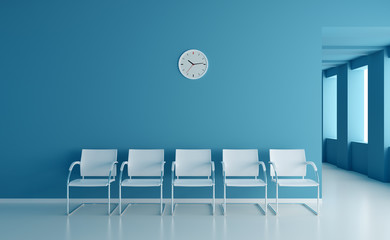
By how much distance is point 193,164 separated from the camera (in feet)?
14.2

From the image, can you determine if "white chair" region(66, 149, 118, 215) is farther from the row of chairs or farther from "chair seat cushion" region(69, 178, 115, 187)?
"chair seat cushion" region(69, 178, 115, 187)

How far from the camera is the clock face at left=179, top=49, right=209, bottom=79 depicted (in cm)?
452

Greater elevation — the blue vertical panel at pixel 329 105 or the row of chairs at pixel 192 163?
the blue vertical panel at pixel 329 105

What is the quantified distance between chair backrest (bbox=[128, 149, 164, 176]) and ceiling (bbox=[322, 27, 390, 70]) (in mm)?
2967

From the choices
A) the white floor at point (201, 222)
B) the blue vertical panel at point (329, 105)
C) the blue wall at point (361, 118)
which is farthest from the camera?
the blue vertical panel at point (329, 105)

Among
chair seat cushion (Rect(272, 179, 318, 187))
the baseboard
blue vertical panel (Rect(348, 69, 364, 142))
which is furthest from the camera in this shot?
blue vertical panel (Rect(348, 69, 364, 142))

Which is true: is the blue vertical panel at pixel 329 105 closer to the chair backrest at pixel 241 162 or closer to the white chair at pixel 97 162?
Answer: the chair backrest at pixel 241 162

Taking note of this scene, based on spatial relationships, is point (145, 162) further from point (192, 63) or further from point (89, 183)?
point (192, 63)

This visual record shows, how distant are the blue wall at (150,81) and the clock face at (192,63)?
84mm

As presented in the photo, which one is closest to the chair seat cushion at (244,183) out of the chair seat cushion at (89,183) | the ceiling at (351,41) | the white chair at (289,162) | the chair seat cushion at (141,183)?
the white chair at (289,162)

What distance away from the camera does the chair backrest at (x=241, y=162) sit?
429 centimetres

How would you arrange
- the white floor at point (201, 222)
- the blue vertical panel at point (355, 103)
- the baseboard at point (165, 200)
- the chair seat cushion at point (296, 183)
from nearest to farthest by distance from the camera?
the white floor at point (201, 222), the chair seat cushion at point (296, 183), the baseboard at point (165, 200), the blue vertical panel at point (355, 103)

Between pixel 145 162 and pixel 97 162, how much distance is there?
65 centimetres

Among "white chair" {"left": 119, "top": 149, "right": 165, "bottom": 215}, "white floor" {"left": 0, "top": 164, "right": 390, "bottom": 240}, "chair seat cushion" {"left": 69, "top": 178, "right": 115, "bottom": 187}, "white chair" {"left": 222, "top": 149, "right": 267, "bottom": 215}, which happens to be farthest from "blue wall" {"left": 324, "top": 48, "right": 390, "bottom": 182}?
"chair seat cushion" {"left": 69, "top": 178, "right": 115, "bottom": 187}
